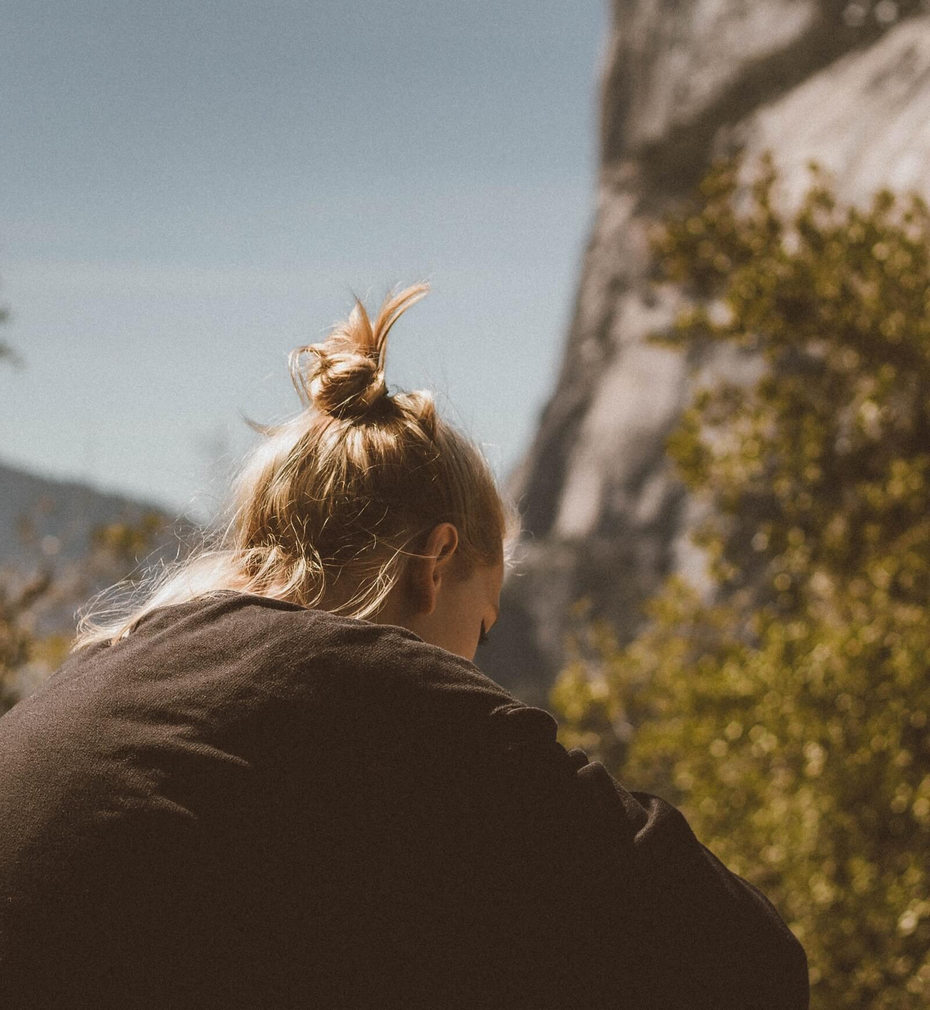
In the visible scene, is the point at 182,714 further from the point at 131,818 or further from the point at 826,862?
the point at 826,862

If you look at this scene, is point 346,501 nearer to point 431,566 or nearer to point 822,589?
point 431,566

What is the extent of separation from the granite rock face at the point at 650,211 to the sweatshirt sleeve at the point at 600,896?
61.9 ft

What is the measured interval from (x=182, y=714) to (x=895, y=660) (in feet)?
8.35

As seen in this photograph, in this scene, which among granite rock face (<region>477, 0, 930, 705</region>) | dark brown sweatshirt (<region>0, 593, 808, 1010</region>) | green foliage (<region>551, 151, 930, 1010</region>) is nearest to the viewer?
dark brown sweatshirt (<region>0, 593, 808, 1010</region>)

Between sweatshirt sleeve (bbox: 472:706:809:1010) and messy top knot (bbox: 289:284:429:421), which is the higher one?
messy top knot (bbox: 289:284:429:421)

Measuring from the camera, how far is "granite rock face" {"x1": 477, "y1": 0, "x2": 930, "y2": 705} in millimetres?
21422

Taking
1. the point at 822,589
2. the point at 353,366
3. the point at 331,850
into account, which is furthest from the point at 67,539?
the point at 331,850

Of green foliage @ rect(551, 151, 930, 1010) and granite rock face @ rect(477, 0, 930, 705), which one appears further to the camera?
granite rock face @ rect(477, 0, 930, 705)

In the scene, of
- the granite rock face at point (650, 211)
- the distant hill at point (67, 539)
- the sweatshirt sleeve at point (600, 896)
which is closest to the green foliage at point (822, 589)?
the sweatshirt sleeve at point (600, 896)

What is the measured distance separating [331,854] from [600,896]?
29 cm

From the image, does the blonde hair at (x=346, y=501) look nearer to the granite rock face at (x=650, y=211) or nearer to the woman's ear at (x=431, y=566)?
the woman's ear at (x=431, y=566)

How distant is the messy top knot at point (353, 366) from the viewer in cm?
153

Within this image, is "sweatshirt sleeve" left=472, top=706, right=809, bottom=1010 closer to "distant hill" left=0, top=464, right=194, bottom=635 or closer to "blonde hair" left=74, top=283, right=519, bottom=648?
"blonde hair" left=74, top=283, right=519, bottom=648

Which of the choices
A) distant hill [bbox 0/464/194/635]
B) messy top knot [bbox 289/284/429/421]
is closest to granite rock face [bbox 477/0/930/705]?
distant hill [bbox 0/464/194/635]
